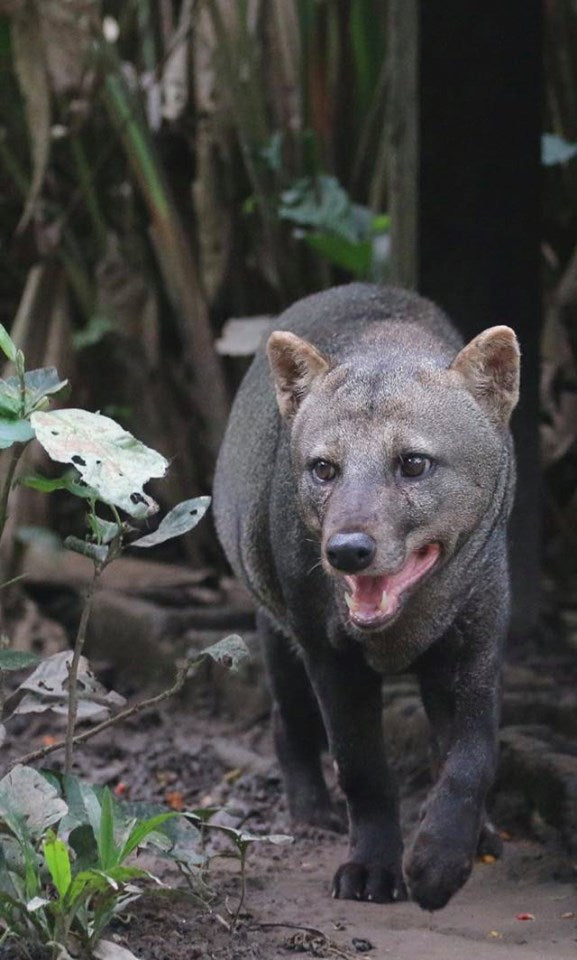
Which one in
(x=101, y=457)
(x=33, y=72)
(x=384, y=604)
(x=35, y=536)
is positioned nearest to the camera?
(x=101, y=457)

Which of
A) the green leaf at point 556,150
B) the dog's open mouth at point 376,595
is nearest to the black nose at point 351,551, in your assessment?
the dog's open mouth at point 376,595

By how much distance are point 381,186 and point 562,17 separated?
4.10 feet

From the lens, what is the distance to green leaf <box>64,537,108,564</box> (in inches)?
149

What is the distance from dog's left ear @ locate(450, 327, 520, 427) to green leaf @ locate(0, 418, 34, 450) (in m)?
1.31

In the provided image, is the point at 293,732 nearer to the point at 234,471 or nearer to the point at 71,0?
the point at 234,471

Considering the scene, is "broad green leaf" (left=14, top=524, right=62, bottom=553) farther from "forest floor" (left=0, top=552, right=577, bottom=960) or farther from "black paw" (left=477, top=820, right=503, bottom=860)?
"black paw" (left=477, top=820, right=503, bottom=860)

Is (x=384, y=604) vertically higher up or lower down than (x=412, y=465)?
lower down

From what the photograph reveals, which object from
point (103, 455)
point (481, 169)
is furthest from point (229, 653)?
point (481, 169)

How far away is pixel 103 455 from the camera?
11.2ft

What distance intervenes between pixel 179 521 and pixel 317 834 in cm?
193

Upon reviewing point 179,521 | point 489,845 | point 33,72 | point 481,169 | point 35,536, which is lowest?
point 35,536

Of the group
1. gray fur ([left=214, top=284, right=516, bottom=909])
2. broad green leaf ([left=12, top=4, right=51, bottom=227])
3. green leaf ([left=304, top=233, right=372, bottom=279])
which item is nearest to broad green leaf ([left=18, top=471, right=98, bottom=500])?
gray fur ([left=214, top=284, right=516, bottom=909])

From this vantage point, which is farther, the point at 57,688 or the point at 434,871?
the point at 434,871

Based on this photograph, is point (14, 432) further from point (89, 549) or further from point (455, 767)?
point (455, 767)
